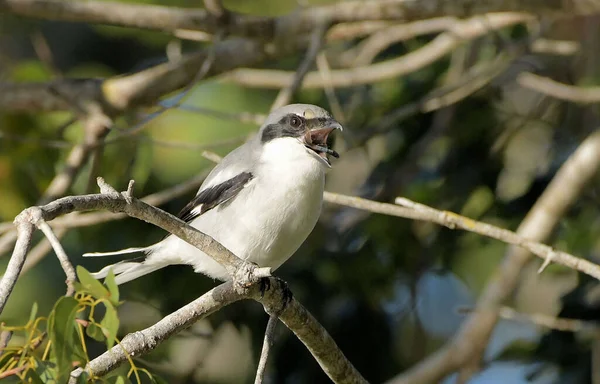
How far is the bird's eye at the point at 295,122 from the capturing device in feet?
12.2

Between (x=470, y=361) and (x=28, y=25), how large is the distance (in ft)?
14.1

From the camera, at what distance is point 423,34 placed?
5703mm

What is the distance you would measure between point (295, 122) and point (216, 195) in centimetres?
44

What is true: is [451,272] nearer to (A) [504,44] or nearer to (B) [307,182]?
(A) [504,44]

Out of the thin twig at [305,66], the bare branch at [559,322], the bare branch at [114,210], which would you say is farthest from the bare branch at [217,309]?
the thin twig at [305,66]

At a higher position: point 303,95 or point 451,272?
point 303,95

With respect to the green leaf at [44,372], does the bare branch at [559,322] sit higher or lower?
higher

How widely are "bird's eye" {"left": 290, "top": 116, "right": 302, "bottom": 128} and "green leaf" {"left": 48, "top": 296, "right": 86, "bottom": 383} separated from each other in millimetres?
1899

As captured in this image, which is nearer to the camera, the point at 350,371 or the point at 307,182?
the point at 350,371

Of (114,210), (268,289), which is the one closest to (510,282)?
(268,289)

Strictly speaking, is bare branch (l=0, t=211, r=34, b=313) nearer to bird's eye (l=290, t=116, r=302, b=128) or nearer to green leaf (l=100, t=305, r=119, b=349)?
green leaf (l=100, t=305, r=119, b=349)

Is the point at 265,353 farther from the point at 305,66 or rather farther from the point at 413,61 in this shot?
the point at 413,61

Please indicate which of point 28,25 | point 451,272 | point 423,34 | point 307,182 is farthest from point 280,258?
point 28,25

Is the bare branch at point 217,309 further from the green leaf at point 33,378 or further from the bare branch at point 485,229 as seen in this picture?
the bare branch at point 485,229
